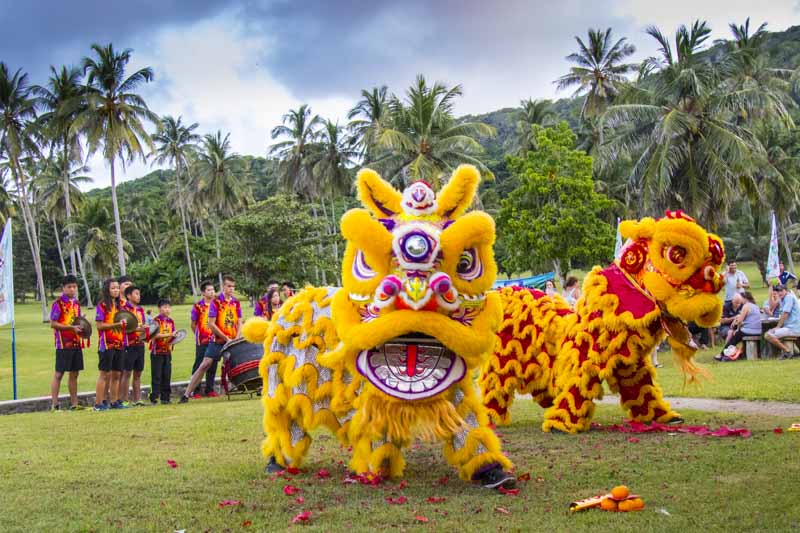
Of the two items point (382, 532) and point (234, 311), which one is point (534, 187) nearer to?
point (234, 311)

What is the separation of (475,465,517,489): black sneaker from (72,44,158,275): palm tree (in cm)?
3322

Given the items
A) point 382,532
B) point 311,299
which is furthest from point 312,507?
point 311,299

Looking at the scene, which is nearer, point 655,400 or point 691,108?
point 655,400

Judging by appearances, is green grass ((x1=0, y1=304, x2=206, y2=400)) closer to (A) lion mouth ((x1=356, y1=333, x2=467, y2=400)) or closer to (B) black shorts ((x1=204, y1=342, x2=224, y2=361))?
(B) black shorts ((x1=204, y1=342, x2=224, y2=361))

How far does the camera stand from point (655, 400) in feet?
25.2

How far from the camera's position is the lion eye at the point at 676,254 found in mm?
6852

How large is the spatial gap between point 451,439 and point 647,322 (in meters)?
2.61

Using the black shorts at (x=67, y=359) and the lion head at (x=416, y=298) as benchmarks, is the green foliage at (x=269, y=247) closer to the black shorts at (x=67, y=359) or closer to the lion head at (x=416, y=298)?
the black shorts at (x=67, y=359)

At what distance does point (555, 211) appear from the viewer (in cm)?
3059

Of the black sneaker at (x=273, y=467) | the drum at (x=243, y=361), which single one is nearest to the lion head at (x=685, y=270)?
the black sneaker at (x=273, y=467)

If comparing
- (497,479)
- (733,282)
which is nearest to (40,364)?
(733,282)

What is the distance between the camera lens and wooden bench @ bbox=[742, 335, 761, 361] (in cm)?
1480

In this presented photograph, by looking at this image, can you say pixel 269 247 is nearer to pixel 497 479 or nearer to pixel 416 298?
pixel 497 479

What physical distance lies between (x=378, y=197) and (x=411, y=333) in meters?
1.10
